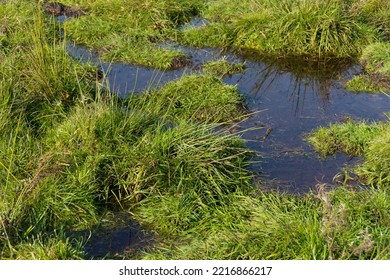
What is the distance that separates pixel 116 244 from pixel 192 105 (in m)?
2.81

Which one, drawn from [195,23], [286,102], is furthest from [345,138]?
[195,23]

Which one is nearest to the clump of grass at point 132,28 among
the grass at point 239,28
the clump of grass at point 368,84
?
the grass at point 239,28

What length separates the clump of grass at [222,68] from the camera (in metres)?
9.38

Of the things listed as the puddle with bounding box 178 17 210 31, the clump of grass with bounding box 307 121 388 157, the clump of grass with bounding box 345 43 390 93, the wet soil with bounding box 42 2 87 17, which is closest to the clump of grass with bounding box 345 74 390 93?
the clump of grass with bounding box 345 43 390 93

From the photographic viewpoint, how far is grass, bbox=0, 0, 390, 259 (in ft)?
16.5

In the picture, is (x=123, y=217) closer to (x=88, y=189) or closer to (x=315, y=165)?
(x=88, y=189)

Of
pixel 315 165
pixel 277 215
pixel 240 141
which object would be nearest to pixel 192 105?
pixel 240 141

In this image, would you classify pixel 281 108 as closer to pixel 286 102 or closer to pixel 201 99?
pixel 286 102

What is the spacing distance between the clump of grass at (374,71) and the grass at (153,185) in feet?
5.21

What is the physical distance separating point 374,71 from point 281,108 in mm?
1848

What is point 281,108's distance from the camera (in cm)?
849

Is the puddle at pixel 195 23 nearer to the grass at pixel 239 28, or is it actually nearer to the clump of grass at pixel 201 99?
the grass at pixel 239 28

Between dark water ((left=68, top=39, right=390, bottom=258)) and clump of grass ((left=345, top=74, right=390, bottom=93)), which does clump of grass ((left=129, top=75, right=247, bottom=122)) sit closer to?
dark water ((left=68, top=39, right=390, bottom=258))

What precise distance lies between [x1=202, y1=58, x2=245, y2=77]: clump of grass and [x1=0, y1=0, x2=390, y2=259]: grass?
4.96 ft
